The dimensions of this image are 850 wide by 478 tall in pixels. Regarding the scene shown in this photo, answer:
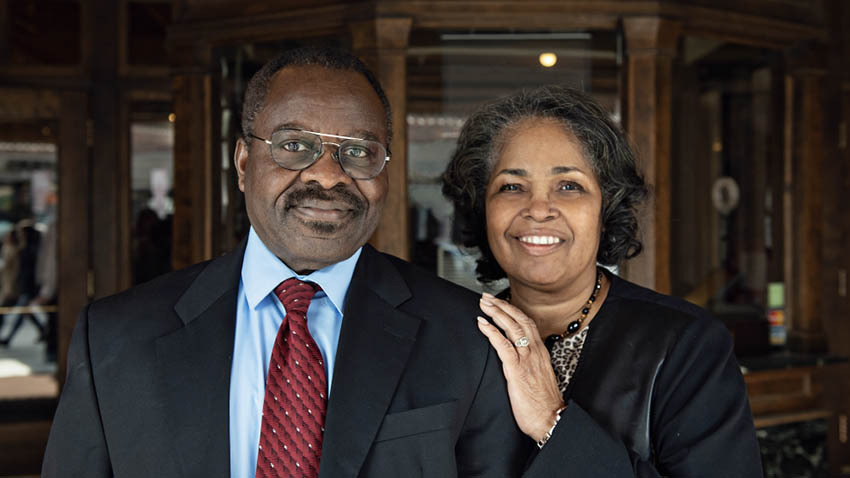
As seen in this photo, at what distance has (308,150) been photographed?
1.37 m

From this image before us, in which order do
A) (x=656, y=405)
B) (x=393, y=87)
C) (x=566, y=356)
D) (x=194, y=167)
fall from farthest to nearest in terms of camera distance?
(x=194, y=167) → (x=393, y=87) → (x=566, y=356) → (x=656, y=405)

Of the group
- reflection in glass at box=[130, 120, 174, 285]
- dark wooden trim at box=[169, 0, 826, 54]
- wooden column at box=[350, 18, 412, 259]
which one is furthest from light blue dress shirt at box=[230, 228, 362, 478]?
reflection in glass at box=[130, 120, 174, 285]

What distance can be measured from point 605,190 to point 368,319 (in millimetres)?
737

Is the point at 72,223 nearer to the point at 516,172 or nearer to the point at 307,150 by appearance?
the point at 516,172

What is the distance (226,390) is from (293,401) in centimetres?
11

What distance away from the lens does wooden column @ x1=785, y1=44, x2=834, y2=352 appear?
418cm

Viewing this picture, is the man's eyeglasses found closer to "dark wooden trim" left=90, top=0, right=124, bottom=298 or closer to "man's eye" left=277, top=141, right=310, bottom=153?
"man's eye" left=277, top=141, right=310, bottom=153

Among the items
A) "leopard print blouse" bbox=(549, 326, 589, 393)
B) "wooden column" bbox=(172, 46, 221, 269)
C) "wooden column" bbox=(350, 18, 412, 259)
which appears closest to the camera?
"leopard print blouse" bbox=(549, 326, 589, 393)

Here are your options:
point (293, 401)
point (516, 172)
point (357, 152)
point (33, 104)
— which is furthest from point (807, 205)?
point (33, 104)

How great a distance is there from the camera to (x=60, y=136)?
15.8 ft

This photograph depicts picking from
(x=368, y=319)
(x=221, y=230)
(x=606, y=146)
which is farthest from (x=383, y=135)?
(x=221, y=230)

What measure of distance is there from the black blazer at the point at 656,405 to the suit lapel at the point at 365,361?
0.35 meters

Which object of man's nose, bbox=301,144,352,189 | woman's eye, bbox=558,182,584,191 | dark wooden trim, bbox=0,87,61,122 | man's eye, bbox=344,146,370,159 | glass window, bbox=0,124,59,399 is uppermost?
dark wooden trim, bbox=0,87,61,122

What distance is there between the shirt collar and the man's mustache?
114 mm
